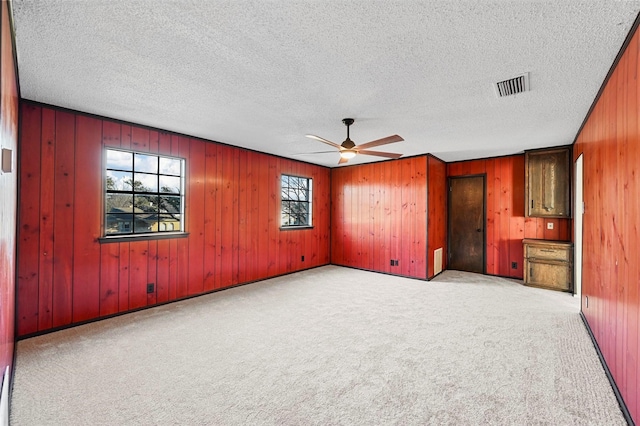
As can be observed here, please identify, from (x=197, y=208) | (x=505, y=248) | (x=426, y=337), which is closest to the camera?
(x=426, y=337)

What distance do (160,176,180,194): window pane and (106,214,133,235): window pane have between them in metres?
0.57

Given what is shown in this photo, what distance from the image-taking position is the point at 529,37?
73.4 inches

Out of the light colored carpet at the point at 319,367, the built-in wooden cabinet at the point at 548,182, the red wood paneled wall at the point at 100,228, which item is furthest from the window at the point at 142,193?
the built-in wooden cabinet at the point at 548,182

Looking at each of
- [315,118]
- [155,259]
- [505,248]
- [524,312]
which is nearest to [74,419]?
[155,259]

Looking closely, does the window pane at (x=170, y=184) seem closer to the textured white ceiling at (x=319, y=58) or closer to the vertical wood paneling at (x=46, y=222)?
the textured white ceiling at (x=319, y=58)

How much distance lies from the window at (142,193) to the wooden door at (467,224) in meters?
5.40

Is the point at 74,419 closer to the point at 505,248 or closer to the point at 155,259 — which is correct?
the point at 155,259

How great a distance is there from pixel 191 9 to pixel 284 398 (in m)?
2.52

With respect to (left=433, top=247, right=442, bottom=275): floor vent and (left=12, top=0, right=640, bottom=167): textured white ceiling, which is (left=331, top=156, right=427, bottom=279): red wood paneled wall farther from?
(left=12, top=0, right=640, bottom=167): textured white ceiling

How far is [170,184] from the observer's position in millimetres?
4176

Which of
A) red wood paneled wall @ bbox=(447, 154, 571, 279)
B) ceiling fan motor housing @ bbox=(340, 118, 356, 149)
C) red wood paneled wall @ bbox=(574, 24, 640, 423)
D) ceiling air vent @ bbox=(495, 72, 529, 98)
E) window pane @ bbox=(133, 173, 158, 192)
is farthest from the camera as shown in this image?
red wood paneled wall @ bbox=(447, 154, 571, 279)

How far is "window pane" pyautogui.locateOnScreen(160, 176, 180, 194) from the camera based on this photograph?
13.4ft

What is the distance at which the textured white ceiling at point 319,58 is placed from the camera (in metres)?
1.66

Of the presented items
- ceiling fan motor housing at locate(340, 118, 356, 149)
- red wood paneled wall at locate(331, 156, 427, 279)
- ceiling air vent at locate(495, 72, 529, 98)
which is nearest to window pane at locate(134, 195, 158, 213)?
ceiling fan motor housing at locate(340, 118, 356, 149)
